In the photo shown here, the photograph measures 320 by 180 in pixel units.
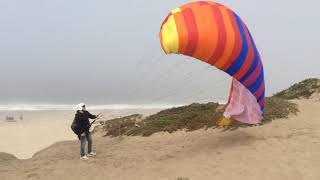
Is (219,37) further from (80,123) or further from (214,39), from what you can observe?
(80,123)

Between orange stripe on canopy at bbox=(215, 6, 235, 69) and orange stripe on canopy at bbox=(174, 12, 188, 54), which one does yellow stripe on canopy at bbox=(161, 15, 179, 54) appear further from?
orange stripe on canopy at bbox=(215, 6, 235, 69)

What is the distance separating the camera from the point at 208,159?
1508 cm

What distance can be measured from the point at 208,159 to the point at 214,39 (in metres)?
3.79

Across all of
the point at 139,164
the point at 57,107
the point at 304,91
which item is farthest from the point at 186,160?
the point at 57,107

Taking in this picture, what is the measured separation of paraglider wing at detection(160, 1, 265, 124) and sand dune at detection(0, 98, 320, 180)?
2.32 m

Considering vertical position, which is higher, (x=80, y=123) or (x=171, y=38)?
(x=171, y=38)

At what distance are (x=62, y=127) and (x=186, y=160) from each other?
23.8 metres

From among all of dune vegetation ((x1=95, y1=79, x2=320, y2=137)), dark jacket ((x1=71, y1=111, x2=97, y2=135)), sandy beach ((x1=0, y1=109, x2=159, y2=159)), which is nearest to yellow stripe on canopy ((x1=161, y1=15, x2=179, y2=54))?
dark jacket ((x1=71, y1=111, x2=97, y2=135))

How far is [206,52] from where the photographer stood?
14062 millimetres

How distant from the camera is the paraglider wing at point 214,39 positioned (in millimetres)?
13727

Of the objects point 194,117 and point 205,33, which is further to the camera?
point 194,117

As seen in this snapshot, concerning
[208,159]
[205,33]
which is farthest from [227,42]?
[208,159]

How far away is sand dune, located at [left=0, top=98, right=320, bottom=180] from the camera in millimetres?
13797

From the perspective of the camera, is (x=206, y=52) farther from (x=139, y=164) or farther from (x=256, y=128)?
(x=256, y=128)
